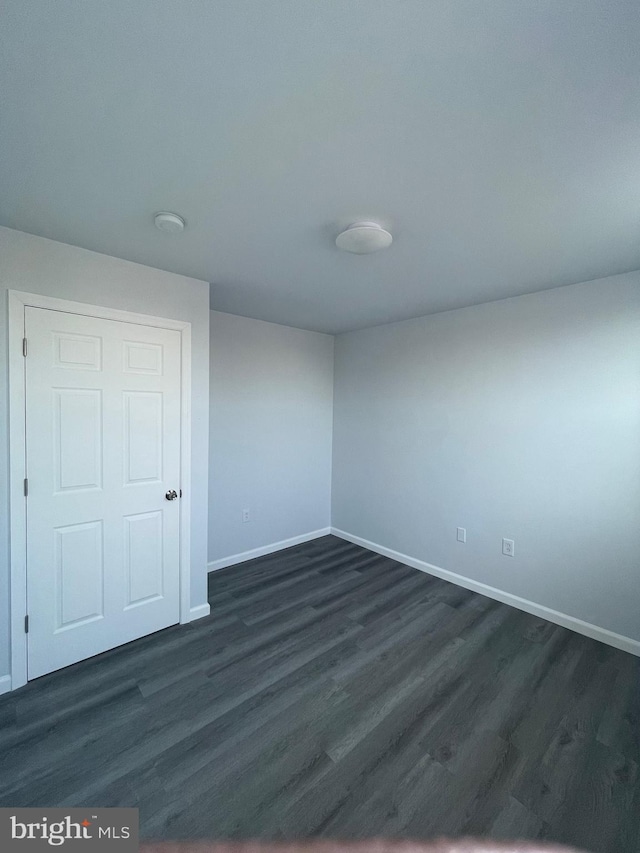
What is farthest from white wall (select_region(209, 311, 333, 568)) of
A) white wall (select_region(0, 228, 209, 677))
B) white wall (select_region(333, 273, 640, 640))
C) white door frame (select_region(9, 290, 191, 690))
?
white door frame (select_region(9, 290, 191, 690))

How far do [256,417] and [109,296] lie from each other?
1.80 metres

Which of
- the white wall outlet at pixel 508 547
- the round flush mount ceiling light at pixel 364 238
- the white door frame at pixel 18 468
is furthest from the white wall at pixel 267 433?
the white wall outlet at pixel 508 547

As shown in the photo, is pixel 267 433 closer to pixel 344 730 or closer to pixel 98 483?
pixel 98 483

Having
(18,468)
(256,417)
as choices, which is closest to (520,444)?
(256,417)

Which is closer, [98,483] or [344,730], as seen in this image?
[344,730]

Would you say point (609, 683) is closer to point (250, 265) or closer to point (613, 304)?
point (613, 304)

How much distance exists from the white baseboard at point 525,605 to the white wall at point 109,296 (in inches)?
79.6

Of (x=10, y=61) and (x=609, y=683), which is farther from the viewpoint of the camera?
(x=609, y=683)

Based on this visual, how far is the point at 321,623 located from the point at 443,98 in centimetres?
291

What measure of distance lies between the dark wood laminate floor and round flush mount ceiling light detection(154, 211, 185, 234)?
2.48m

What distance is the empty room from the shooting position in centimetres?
99

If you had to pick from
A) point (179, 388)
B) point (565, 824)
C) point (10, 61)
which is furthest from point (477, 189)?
point (565, 824)

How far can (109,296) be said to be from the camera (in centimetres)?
217

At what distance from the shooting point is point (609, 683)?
2.06 meters
